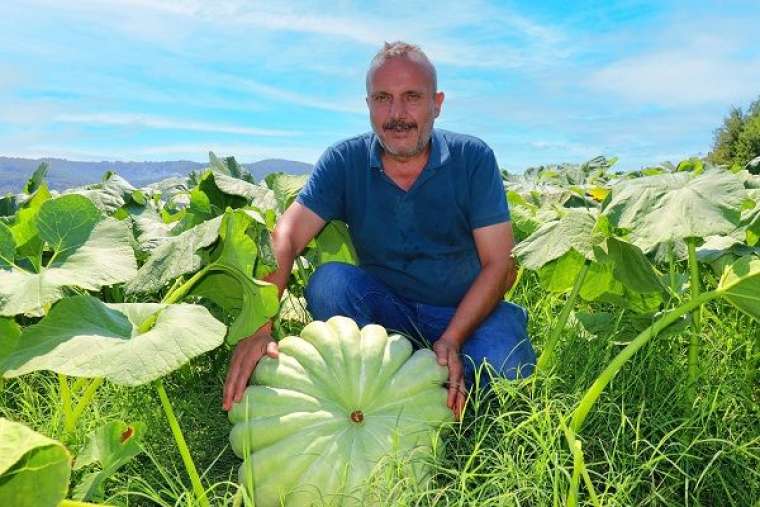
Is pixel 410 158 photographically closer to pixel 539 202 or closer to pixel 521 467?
pixel 521 467

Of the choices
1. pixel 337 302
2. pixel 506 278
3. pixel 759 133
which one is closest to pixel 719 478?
pixel 506 278

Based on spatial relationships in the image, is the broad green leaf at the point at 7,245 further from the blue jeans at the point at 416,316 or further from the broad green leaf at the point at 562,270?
the broad green leaf at the point at 562,270

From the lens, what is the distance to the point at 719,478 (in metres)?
2.26

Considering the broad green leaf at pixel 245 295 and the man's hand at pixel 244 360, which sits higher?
the broad green leaf at pixel 245 295

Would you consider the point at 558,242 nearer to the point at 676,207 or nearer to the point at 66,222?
the point at 676,207

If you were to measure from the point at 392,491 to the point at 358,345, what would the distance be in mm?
569

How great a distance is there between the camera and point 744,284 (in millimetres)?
2008

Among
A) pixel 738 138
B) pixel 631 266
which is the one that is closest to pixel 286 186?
pixel 631 266

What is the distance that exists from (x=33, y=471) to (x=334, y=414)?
103 centimetres

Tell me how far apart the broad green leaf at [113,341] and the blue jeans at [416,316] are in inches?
39.1

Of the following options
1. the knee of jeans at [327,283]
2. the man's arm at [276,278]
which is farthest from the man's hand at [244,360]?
the knee of jeans at [327,283]

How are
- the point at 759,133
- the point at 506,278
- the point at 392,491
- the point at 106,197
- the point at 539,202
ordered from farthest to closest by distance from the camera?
the point at 759,133
the point at 539,202
the point at 106,197
the point at 506,278
the point at 392,491

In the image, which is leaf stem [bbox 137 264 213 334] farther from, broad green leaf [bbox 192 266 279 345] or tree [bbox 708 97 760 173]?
tree [bbox 708 97 760 173]

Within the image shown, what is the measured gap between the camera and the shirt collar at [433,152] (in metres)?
2.95
